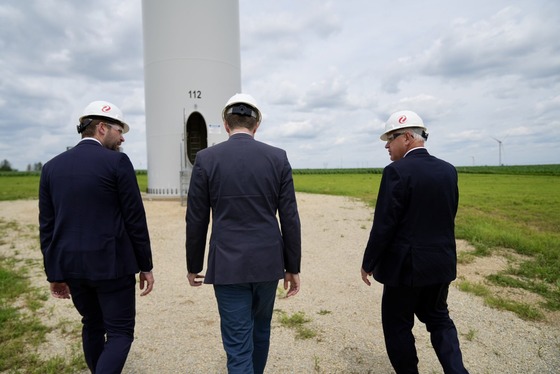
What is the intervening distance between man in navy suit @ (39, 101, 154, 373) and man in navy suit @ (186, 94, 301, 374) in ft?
1.51

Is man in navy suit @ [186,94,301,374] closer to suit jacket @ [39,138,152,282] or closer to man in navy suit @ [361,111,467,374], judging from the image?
suit jacket @ [39,138,152,282]

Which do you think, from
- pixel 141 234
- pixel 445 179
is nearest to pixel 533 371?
pixel 445 179

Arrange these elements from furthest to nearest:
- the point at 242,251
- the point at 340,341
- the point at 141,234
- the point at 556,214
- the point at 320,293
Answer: the point at 556,214, the point at 320,293, the point at 340,341, the point at 141,234, the point at 242,251

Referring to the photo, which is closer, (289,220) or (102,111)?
(289,220)

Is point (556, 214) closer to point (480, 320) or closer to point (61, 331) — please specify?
point (480, 320)

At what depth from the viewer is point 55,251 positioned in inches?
108

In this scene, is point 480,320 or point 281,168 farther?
point 480,320

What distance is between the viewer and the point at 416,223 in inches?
115

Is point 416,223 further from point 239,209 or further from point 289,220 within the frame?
point 239,209

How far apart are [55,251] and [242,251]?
4.34 feet

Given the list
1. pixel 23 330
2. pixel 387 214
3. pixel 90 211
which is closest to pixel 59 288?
pixel 90 211

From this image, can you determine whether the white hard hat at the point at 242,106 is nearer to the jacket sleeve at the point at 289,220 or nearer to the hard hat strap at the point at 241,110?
the hard hat strap at the point at 241,110

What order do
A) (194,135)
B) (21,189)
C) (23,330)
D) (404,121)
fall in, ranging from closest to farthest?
(404,121)
(23,330)
(194,135)
(21,189)

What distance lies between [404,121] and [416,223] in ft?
2.75
